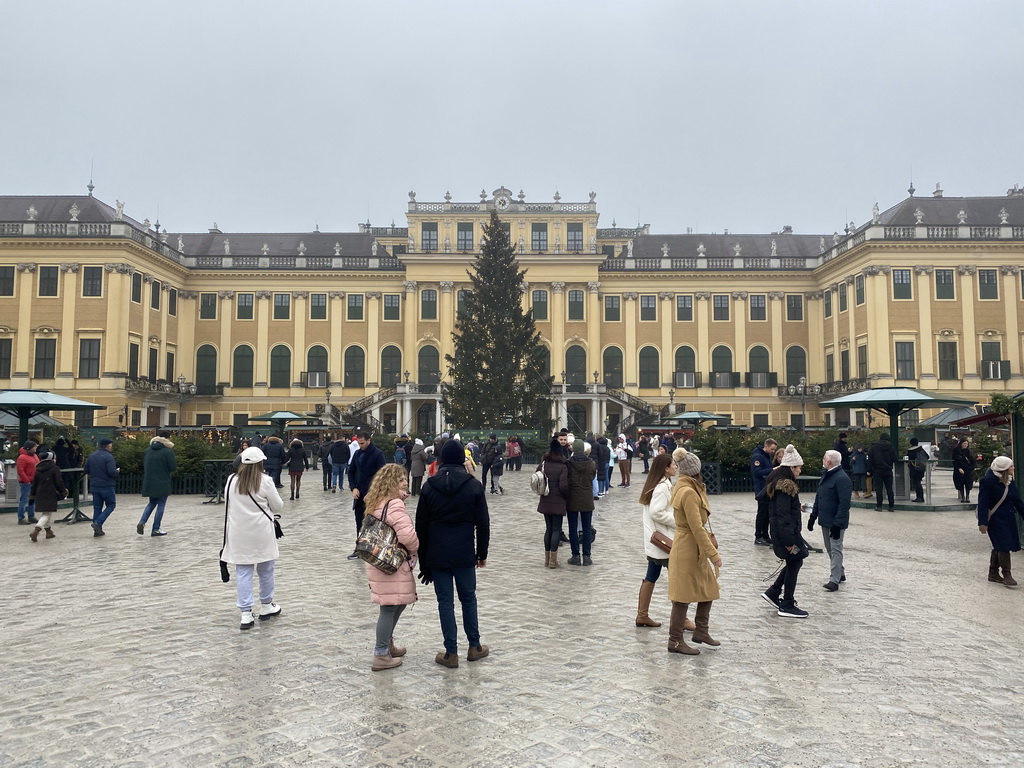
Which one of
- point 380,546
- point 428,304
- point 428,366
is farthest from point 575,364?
point 380,546

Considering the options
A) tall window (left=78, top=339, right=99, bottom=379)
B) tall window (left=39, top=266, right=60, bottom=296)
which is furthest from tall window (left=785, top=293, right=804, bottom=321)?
tall window (left=39, top=266, right=60, bottom=296)

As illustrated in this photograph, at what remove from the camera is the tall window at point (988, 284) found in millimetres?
43547

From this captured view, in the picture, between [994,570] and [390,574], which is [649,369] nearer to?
[994,570]

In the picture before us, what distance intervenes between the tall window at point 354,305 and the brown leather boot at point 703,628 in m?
47.5

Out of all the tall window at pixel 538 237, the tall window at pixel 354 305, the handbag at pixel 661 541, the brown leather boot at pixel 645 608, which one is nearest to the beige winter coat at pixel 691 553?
the handbag at pixel 661 541

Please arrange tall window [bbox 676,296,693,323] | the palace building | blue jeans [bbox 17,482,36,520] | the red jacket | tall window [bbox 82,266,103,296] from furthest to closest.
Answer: tall window [bbox 676,296,693,323] → the palace building → tall window [bbox 82,266,103,296] → blue jeans [bbox 17,482,36,520] → the red jacket

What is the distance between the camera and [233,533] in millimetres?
7086

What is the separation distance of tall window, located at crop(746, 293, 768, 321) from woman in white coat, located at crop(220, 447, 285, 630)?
160 ft

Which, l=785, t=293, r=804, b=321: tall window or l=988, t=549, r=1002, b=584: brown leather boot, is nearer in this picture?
l=988, t=549, r=1002, b=584: brown leather boot

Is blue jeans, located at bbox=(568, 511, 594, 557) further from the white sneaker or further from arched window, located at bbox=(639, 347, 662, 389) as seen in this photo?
arched window, located at bbox=(639, 347, 662, 389)

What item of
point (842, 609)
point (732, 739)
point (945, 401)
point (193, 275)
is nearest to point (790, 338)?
point (945, 401)

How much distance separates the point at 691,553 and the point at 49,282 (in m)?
47.1

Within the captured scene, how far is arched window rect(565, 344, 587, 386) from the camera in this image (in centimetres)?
5103

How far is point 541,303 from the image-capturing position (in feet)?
168
